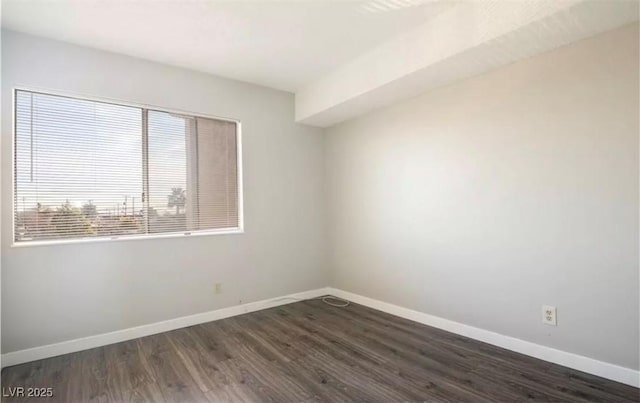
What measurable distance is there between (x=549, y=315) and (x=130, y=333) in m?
3.39

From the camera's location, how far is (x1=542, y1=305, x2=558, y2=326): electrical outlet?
2348 millimetres

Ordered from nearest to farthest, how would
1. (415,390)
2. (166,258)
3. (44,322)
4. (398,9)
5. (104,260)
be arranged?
(415,390), (398,9), (44,322), (104,260), (166,258)

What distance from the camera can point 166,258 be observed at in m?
3.13

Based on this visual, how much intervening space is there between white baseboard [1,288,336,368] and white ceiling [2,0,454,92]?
2450mm

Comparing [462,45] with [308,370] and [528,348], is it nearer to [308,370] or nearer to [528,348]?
[528,348]

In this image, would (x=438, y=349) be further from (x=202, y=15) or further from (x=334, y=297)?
(x=202, y=15)

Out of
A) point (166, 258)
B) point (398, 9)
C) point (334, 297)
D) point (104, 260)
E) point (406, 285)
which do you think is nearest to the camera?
point (398, 9)

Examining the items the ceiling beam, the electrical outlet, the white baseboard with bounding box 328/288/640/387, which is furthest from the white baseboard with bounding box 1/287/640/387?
the ceiling beam

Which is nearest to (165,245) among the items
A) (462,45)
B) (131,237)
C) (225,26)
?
(131,237)

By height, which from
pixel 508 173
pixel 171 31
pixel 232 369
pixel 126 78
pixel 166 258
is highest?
pixel 171 31

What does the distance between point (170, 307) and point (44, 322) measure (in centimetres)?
93

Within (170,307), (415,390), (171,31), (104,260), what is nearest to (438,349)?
(415,390)

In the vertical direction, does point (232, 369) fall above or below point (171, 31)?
below

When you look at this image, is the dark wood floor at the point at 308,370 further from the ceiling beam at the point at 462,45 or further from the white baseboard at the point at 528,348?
the ceiling beam at the point at 462,45
